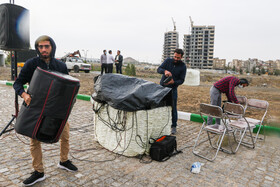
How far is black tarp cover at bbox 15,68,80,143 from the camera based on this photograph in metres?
2.55

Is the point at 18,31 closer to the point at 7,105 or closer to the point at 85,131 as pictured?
the point at 85,131

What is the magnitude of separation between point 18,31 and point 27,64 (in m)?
2.18

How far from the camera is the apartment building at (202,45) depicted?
110625mm

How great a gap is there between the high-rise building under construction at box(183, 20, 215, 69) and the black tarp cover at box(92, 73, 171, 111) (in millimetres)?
108240

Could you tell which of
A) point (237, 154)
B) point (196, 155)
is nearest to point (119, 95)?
point (196, 155)

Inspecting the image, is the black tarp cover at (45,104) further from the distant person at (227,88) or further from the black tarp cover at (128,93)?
the distant person at (227,88)

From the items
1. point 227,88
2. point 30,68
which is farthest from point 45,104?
point 227,88

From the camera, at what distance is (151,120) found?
4027mm

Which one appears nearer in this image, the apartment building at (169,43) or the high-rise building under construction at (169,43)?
the high-rise building under construction at (169,43)

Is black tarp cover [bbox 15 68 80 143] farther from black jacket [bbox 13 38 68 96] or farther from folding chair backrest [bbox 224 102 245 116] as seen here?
folding chair backrest [bbox 224 102 245 116]

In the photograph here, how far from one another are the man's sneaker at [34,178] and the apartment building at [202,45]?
109931 millimetres

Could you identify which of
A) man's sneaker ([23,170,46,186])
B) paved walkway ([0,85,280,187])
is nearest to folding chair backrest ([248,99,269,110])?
paved walkway ([0,85,280,187])

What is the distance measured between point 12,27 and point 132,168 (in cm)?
355

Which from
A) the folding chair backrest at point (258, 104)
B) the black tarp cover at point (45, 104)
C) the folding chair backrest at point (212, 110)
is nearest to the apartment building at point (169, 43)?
the folding chair backrest at point (258, 104)
